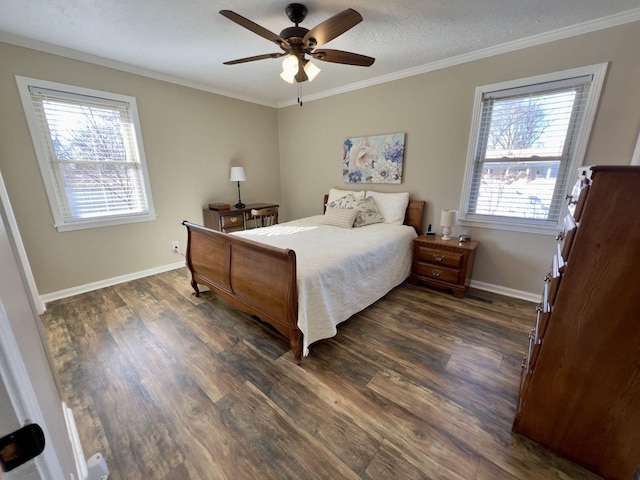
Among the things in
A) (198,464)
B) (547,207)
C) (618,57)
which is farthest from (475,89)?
(198,464)

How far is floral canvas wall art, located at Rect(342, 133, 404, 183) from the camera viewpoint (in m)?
3.35

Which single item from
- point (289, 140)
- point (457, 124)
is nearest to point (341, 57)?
point (457, 124)

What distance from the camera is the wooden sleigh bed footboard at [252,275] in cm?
179

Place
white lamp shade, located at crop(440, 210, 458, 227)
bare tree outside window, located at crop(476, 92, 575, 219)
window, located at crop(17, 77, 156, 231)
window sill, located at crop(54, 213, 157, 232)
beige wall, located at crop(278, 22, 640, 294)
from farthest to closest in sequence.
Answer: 1. white lamp shade, located at crop(440, 210, 458, 227)
2. window sill, located at crop(54, 213, 157, 232)
3. window, located at crop(17, 77, 156, 231)
4. bare tree outside window, located at crop(476, 92, 575, 219)
5. beige wall, located at crop(278, 22, 640, 294)

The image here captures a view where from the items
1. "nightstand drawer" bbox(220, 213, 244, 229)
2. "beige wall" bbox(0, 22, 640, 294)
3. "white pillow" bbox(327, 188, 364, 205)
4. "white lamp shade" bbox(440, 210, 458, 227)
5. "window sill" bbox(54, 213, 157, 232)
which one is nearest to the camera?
"beige wall" bbox(0, 22, 640, 294)

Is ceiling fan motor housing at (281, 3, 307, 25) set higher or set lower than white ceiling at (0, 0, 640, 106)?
lower

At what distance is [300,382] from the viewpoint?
170 cm

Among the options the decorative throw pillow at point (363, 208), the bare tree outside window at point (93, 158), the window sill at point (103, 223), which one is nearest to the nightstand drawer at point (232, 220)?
the window sill at point (103, 223)

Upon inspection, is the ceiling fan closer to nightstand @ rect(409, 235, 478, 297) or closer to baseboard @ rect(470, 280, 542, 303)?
nightstand @ rect(409, 235, 478, 297)

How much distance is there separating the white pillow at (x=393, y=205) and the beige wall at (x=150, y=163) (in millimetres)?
2276

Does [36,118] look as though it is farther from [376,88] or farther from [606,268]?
[606,268]

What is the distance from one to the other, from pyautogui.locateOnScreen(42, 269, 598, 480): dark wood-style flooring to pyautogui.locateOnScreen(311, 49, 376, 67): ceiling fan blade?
226cm

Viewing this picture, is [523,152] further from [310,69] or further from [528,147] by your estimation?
[310,69]

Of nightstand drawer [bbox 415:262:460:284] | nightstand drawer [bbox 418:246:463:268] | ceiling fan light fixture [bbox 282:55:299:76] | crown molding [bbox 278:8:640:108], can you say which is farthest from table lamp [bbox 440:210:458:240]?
ceiling fan light fixture [bbox 282:55:299:76]
